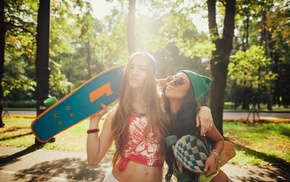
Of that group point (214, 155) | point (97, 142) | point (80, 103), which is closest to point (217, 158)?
point (214, 155)

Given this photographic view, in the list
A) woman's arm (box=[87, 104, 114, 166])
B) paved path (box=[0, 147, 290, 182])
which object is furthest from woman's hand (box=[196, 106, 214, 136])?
paved path (box=[0, 147, 290, 182])

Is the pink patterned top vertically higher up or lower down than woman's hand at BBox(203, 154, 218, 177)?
higher up

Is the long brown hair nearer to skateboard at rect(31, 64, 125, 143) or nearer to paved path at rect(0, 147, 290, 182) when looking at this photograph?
skateboard at rect(31, 64, 125, 143)

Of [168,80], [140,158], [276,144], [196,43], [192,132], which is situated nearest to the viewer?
[140,158]

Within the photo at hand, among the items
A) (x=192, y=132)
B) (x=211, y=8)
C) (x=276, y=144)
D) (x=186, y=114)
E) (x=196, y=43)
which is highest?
(x=211, y=8)

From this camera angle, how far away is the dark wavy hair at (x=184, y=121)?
2015 millimetres

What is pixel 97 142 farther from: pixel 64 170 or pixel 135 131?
pixel 64 170

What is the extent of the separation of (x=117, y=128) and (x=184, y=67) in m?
32.4

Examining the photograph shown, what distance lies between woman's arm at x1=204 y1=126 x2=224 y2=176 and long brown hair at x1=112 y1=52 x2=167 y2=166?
15.2 inches

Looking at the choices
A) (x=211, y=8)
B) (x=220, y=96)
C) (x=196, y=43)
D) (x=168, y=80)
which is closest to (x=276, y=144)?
(x=220, y=96)

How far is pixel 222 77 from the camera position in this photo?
28.9 ft

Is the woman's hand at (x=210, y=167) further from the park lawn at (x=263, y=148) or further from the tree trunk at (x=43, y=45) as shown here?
the tree trunk at (x=43, y=45)

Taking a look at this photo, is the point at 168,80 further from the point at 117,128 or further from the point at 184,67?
the point at 184,67

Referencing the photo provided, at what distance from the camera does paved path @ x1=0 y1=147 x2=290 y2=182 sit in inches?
199
